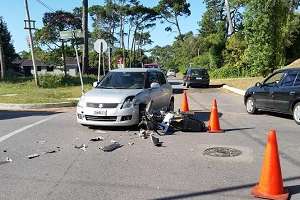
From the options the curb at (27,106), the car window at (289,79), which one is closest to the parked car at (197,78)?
the curb at (27,106)

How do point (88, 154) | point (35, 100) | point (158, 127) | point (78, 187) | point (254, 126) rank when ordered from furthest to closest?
point (35, 100), point (254, 126), point (158, 127), point (88, 154), point (78, 187)

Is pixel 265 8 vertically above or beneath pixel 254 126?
above

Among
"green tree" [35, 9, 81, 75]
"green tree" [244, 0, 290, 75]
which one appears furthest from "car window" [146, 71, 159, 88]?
"green tree" [35, 9, 81, 75]

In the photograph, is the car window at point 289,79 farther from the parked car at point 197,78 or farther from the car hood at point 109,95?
the parked car at point 197,78

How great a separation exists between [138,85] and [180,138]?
2791mm

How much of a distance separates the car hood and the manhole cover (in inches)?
120

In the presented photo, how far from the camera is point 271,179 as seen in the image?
234 inches

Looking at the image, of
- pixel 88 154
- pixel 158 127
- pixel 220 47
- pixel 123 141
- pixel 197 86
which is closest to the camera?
pixel 88 154

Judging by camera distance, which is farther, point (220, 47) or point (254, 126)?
point (220, 47)

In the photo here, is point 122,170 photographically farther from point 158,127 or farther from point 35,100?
point 35,100

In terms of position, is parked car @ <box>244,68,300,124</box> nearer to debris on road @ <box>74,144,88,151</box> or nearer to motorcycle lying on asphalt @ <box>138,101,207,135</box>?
motorcycle lying on asphalt @ <box>138,101,207,135</box>

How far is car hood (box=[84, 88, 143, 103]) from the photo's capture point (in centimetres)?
1109

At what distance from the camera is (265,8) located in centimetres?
3023

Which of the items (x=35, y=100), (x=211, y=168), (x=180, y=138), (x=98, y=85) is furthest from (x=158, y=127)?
(x=35, y=100)
